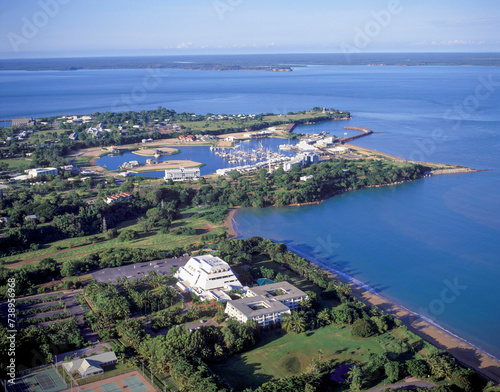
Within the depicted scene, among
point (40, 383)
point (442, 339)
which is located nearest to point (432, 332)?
point (442, 339)

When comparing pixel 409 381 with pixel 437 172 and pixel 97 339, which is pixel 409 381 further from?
pixel 437 172

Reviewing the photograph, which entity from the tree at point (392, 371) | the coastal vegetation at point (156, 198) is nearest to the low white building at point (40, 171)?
the coastal vegetation at point (156, 198)

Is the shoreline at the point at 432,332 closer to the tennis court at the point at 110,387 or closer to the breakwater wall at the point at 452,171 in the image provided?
the tennis court at the point at 110,387

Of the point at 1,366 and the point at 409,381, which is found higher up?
the point at 1,366

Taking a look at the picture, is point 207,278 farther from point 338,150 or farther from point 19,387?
point 338,150

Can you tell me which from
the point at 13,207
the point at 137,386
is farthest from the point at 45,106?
the point at 137,386

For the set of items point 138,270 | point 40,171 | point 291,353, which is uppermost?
point 40,171
